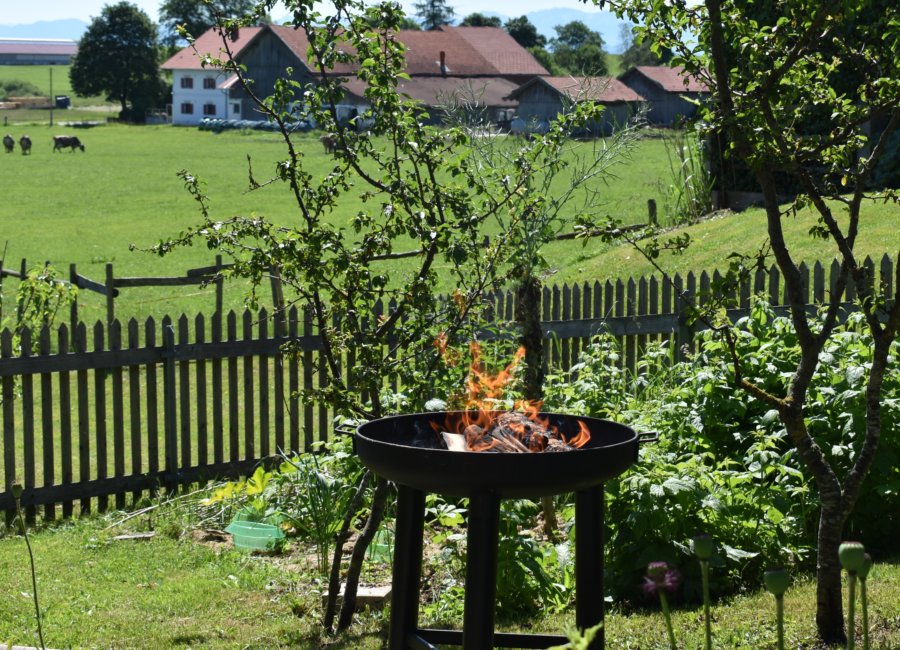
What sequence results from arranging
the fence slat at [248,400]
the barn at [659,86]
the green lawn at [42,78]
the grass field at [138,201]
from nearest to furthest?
1. the fence slat at [248,400]
2. the grass field at [138,201]
3. the barn at [659,86]
4. the green lawn at [42,78]

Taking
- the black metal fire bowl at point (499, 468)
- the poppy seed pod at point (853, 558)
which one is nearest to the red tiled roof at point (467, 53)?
the black metal fire bowl at point (499, 468)

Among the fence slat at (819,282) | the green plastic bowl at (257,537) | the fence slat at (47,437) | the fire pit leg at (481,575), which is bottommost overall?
the green plastic bowl at (257,537)

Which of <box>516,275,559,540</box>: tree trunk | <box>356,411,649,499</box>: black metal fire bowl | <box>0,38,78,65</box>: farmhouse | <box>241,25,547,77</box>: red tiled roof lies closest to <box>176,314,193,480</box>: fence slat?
<box>516,275,559,540</box>: tree trunk

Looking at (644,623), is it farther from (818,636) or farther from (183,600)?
(183,600)

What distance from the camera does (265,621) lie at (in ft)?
13.3

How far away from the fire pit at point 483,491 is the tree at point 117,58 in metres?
73.9

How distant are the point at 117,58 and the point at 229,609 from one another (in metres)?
78.7

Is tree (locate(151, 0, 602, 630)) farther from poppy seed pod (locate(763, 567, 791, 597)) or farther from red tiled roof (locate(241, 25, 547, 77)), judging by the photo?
red tiled roof (locate(241, 25, 547, 77))

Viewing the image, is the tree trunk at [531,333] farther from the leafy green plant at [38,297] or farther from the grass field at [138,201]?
the grass field at [138,201]

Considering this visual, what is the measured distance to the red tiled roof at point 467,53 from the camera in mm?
65125

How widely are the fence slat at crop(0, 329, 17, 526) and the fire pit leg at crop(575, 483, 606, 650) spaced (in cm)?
400

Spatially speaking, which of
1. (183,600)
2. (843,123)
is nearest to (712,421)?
(843,123)

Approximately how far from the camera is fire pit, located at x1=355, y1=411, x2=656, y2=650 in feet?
8.59

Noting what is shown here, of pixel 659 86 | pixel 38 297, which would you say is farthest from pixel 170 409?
pixel 659 86
